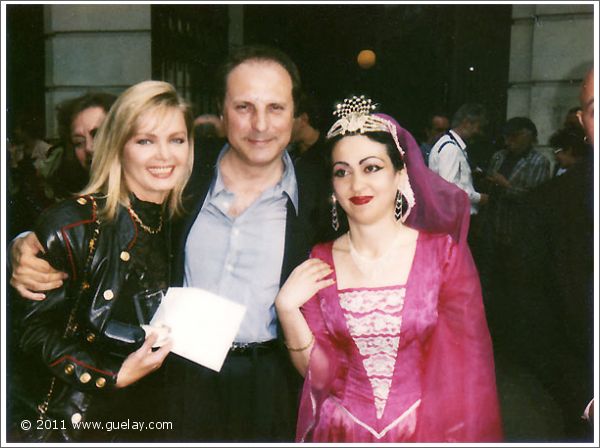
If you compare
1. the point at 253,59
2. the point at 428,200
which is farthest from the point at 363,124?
the point at 253,59

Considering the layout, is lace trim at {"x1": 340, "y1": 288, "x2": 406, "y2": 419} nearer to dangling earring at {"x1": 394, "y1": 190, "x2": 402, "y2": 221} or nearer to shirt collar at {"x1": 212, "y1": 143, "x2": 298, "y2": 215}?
dangling earring at {"x1": 394, "y1": 190, "x2": 402, "y2": 221}

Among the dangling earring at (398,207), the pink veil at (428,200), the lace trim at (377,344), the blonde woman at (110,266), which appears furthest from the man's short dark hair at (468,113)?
the blonde woman at (110,266)

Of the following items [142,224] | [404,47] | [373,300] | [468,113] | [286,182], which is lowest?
[373,300]

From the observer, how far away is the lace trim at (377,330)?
1.88 m

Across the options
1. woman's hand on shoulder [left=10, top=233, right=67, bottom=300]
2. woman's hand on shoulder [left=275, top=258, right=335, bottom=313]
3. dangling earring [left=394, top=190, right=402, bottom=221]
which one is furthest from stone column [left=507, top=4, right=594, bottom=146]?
woman's hand on shoulder [left=10, top=233, right=67, bottom=300]

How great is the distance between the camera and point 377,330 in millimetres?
1877

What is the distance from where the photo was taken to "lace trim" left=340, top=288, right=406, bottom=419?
1877mm

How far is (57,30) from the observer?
7.06ft

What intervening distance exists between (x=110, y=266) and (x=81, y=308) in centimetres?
16

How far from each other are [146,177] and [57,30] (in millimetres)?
734

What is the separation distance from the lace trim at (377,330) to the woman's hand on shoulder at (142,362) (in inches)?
25.2

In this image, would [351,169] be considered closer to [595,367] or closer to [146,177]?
[146,177]

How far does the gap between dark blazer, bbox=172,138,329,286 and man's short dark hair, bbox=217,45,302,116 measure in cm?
21

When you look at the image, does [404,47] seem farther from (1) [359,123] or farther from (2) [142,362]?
(2) [142,362]
